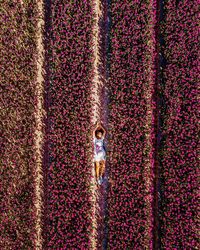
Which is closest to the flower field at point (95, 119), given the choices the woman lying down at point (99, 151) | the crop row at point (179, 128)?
the crop row at point (179, 128)

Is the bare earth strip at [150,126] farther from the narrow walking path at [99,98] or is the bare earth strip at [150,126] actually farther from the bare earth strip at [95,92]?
the bare earth strip at [95,92]

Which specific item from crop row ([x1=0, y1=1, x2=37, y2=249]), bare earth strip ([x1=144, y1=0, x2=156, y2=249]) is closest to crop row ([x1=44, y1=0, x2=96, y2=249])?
crop row ([x1=0, y1=1, x2=37, y2=249])

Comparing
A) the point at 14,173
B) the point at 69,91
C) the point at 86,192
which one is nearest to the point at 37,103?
the point at 69,91

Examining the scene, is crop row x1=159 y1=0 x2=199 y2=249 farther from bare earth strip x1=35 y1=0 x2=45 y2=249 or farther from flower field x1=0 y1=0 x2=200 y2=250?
bare earth strip x1=35 y1=0 x2=45 y2=249

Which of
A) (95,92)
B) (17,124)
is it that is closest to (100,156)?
(95,92)

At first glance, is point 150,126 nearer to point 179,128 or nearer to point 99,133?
point 179,128
